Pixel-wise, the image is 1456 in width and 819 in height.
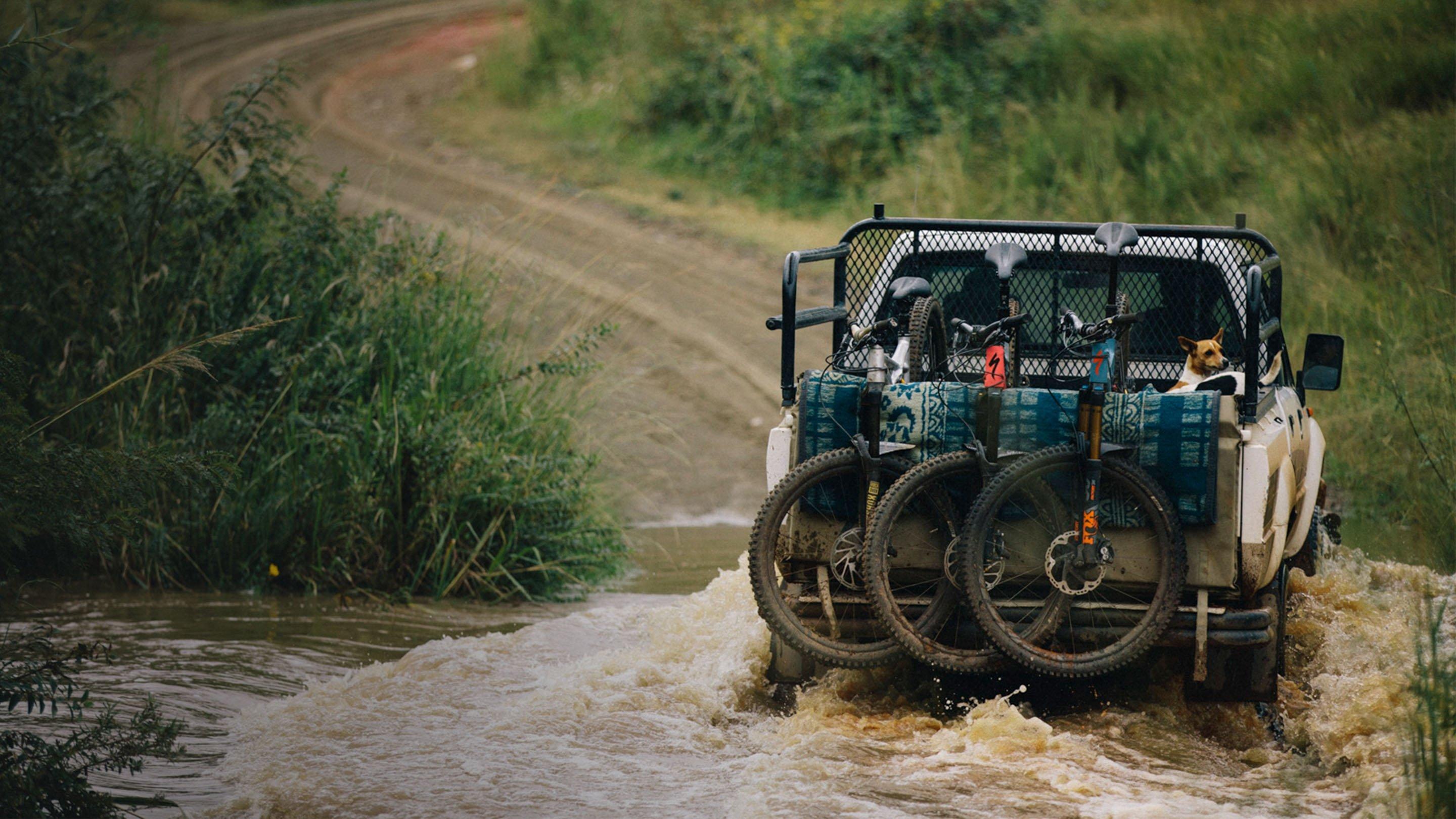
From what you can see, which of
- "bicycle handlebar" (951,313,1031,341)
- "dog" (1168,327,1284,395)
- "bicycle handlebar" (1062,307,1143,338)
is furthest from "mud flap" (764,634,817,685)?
"dog" (1168,327,1284,395)

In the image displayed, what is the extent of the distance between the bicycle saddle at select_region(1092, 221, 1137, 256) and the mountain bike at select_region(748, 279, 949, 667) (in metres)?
1.06

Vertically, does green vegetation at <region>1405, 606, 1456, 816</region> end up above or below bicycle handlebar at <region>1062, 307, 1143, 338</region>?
below

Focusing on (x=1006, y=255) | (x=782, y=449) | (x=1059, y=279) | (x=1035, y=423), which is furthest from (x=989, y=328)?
(x=1059, y=279)

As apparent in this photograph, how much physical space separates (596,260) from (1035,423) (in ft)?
16.6

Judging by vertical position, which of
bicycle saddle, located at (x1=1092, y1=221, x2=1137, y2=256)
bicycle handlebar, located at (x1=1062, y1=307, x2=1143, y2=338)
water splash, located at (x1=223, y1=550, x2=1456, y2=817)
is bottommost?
water splash, located at (x1=223, y1=550, x2=1456, y2=817)

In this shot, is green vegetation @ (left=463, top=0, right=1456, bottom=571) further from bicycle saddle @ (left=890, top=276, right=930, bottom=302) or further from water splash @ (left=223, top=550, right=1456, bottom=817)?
bicycle saddle @ (left=890, top=276, right=930, bottom=302)

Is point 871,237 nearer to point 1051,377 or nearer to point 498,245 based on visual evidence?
point 1051,377

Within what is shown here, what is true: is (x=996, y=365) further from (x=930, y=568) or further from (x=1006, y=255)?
(x=930, y=568)

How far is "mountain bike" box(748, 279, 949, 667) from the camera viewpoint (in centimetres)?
495

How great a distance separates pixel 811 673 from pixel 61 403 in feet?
15.6

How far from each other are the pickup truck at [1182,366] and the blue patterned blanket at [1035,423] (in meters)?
0.01

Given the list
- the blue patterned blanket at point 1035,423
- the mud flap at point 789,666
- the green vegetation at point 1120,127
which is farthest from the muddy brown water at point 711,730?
the green vegetation at point 1120,127

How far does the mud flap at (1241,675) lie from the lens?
4.93 meters

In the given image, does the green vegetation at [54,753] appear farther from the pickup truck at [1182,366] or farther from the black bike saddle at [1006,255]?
the black bike saddle at [1006,255]
